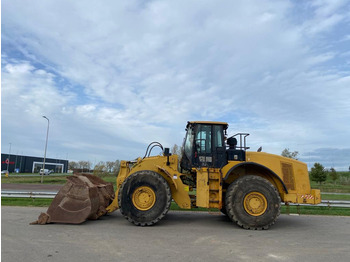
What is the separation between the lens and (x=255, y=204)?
7.11m

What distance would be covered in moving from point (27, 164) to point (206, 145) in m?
89.7

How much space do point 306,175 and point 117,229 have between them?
18.2 ft

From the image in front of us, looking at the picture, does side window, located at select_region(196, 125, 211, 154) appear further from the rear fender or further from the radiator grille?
the radiator grille

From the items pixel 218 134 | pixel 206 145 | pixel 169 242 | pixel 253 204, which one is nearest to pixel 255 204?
pixel 253 204

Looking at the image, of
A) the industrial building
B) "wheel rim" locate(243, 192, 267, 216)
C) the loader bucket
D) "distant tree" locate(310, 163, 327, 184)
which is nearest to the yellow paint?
"wheel rim" locate(243, 192, 267, 216)

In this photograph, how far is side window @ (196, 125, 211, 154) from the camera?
792 centimetres

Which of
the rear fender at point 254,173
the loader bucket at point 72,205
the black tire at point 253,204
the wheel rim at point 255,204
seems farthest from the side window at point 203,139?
the loader bucket at point 72,205

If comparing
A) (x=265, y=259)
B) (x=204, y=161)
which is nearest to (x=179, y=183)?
(x=204, y=161)

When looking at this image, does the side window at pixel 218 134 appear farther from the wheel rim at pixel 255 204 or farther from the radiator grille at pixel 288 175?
the radiator grille at pixel 288 175

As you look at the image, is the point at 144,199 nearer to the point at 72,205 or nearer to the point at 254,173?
the point at 72,205

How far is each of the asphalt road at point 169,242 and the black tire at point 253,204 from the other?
274 mm

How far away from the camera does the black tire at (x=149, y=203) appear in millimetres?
7102

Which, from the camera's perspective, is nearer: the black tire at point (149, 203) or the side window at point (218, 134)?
the black tire at point (149, 203)

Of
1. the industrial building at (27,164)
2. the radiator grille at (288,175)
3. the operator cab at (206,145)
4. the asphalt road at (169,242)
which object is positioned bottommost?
the asphalt road at (169,242)
